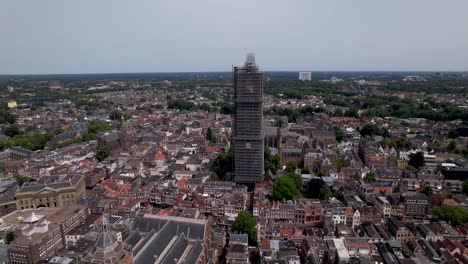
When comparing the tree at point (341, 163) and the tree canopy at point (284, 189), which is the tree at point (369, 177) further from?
the tree canopy at point (284, 189)

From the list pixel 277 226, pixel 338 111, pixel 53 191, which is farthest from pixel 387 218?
pixel 338 111

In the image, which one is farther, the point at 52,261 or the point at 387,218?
the point at 387,218

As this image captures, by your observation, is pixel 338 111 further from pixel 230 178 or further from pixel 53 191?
pixel 53 191

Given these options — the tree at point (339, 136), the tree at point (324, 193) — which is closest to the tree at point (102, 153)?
the tree at point (324, 193)

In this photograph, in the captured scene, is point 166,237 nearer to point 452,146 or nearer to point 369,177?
point 369,177

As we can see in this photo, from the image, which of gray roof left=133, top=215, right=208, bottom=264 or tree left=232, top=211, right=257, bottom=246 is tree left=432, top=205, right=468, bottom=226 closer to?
tree left=232, top=211, right=257, bottom=246

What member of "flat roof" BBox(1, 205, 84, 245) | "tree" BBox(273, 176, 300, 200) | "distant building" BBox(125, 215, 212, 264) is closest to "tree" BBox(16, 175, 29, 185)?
"flat roof" BBox(1, 205, 84, 245)
